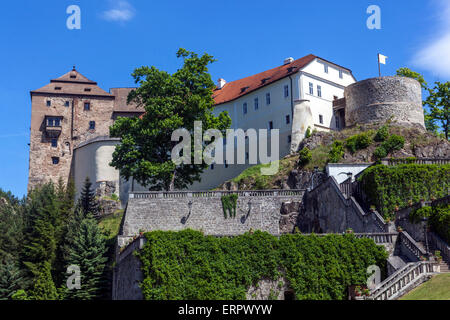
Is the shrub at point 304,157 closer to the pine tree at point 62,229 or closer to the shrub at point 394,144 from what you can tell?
the shrub at point 394,144

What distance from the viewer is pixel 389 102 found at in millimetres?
60219

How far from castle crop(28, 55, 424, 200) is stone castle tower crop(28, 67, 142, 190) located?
0.39 ft

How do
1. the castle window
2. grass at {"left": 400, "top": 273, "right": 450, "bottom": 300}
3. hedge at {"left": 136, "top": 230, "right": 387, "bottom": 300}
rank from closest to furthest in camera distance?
grass at {"left": 400, "top": 273, "right": 450, "bottom": 300}
hedge at {"left": 136, "top": 230, "right": 387, "bottom": 300}
the castle window

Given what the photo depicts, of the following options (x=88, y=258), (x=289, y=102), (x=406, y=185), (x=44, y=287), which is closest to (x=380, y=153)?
(x=289, y=102)

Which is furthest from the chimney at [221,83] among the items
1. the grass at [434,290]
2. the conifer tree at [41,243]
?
the grass at [434,290]

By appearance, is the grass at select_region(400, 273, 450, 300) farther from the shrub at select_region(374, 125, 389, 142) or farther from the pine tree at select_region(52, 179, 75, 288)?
the shrub at select_region(374, 125, 389, 142)

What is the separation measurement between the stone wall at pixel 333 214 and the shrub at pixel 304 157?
949cm

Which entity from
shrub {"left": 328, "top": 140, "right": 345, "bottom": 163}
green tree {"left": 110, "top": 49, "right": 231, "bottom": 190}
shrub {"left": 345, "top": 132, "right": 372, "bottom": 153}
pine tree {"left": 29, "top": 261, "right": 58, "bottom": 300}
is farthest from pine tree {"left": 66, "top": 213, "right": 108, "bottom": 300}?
shrub {"left": 345, "top": 132, "right": 372, "bottom": 153}

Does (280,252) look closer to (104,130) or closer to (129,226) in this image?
(129,226)

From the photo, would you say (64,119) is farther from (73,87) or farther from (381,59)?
(381,59)

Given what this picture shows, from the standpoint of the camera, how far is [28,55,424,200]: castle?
60938mm

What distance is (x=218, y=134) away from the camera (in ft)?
171

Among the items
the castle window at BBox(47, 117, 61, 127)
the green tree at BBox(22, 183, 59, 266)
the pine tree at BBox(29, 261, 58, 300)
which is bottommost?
the pine tree at BBox(29, 261, 58, 300)

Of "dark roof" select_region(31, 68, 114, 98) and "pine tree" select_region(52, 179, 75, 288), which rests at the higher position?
"dark roof" select_region(31, 68, 114, 98)
